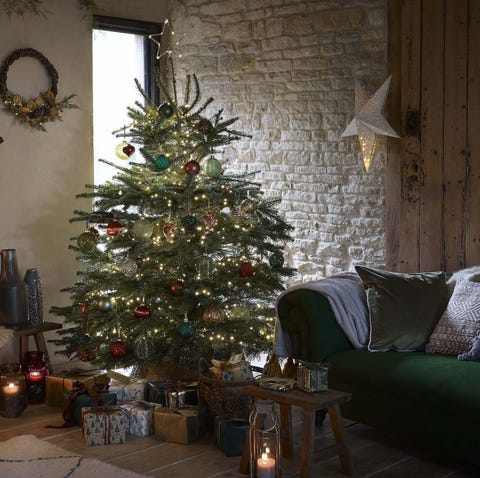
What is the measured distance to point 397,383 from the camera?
385cm

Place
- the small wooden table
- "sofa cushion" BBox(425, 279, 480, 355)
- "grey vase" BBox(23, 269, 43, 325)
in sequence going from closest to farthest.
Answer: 1. the small wooden table
2. "sofa cushion" BBox(425, 279, 480, 355)
3. "grey vase" BBox(23, 269, 43, 325)

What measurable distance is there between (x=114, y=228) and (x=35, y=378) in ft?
3.24

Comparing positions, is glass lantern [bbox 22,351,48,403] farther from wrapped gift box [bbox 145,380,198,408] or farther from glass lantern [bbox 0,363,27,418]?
wrapped gift box [bbox 145,380,198,408]

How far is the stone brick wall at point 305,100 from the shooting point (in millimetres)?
5398

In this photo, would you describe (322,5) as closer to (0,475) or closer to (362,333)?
(362,333)

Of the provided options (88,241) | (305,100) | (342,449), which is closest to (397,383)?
(342,449)

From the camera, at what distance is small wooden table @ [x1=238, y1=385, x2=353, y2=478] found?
3490 mm

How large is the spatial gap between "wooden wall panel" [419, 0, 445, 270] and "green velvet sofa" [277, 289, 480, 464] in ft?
3.30

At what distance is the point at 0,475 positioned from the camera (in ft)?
12.0

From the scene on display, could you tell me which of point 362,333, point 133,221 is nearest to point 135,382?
point 133,221

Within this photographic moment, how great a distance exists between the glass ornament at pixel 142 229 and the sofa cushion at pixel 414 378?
1.32m

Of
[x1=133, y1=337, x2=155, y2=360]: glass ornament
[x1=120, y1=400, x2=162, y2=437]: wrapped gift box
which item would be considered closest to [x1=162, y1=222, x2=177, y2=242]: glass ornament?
[x1=133, y1=337, x2=155, y2=360]: glass ornament

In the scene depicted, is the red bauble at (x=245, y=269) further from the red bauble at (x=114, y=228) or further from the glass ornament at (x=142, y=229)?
the red bauble at (x=114, y=228)

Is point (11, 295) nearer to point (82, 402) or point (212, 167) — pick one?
point (82, 402)
